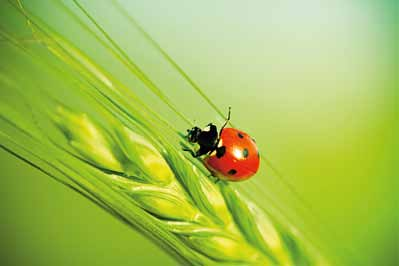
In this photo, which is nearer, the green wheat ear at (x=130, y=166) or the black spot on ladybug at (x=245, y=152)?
the green wheat ear at (x=130, y=166)

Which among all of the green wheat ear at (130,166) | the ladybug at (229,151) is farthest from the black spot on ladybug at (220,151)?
the green wheat ear at (130,166)

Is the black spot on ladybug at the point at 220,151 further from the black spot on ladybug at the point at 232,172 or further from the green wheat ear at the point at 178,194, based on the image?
the green wheat ear at the point at 178,194

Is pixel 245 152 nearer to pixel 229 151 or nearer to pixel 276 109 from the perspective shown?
pixel 229 151

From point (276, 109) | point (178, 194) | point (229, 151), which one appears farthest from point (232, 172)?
point (276, 109)

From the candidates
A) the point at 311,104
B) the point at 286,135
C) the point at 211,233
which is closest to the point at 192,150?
the point at 211,233

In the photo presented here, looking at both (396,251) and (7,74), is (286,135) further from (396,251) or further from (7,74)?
(7,74)
